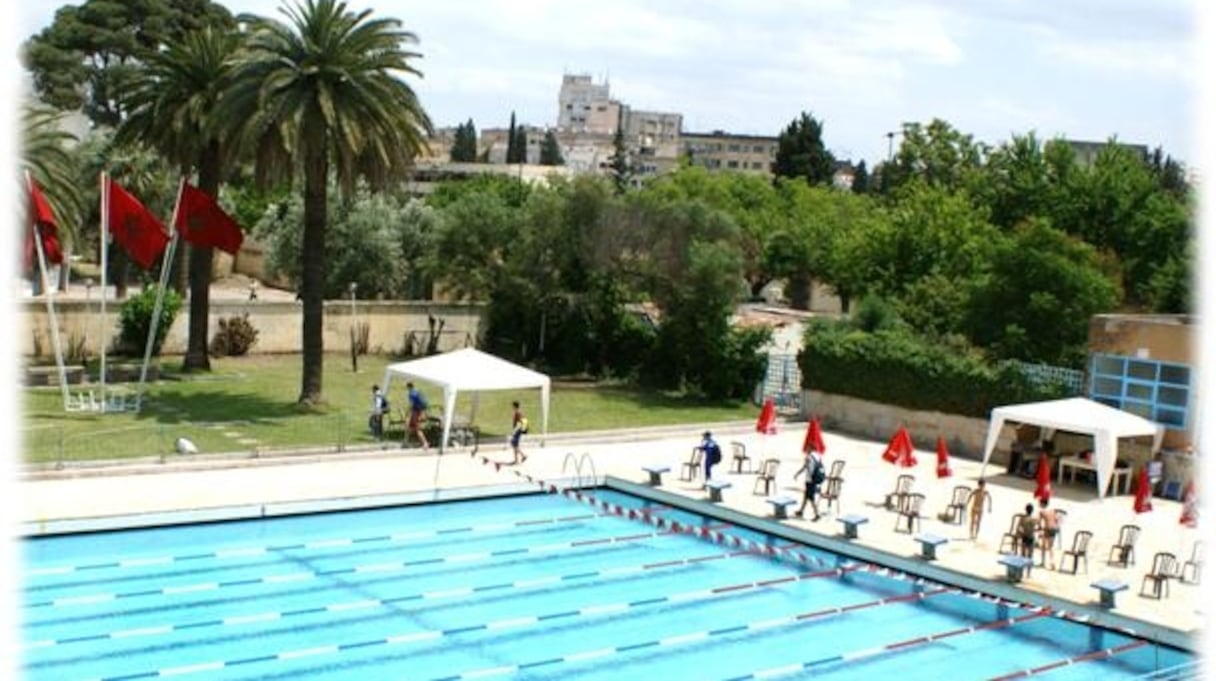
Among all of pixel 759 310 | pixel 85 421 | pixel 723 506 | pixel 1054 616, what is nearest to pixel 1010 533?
pixel 1054 616

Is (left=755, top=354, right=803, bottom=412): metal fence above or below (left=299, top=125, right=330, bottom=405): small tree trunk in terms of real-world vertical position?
below

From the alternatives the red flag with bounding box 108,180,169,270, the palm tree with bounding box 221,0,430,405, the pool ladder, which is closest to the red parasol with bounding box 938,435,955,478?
the pool ladder

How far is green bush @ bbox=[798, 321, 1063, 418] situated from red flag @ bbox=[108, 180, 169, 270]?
53.4 ft

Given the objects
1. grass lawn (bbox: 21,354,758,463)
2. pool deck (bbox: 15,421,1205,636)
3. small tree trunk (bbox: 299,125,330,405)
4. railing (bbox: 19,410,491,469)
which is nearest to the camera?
pool deck (bbox: 15,421,1205,636)

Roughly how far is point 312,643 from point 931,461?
17305mm

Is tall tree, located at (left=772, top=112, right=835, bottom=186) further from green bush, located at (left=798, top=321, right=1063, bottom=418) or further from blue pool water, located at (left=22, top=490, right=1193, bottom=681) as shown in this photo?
blue pool water, located at (left=22, top=490, right=1193, bottom=681)

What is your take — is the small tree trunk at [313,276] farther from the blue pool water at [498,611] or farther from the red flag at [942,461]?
the red flag at [942,461]

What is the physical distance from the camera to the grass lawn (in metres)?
25.4

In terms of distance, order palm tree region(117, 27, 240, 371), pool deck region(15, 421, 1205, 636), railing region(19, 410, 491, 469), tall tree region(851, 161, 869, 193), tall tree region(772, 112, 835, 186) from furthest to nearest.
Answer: tall tree region(851, 161, 869, 193)
tall tree region(772, 112, 835, 186)
palm tree region(117, 27, 240, 371)
railing region(19, 410, 491, 469)
pool deck region(15, 421, 1205, 636)

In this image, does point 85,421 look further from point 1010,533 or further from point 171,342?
point 1010,533

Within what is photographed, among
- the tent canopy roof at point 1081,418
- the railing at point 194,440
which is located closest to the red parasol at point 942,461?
the tent canopy roof at point 1081,418

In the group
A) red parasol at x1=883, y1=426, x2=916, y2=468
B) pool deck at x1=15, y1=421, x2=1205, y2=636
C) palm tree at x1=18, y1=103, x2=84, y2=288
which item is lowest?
pool deck at x1=15, y1=421, x2=1205, y2=636

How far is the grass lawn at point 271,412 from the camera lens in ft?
83.2

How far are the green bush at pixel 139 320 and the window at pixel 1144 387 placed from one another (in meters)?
25.4
